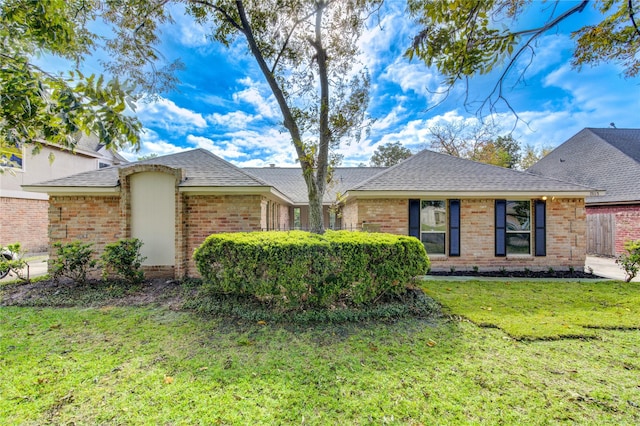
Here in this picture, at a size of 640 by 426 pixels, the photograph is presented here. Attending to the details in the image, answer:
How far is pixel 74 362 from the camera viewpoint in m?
3.29

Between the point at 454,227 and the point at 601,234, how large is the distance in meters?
10.2

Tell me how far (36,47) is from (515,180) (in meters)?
13.4

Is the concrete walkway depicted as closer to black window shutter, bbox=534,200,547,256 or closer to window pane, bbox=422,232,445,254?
black window shutter, bbox=534,200,547,256

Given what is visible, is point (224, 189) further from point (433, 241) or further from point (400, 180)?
point (433, 241)

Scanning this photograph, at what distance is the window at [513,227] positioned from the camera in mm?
8820

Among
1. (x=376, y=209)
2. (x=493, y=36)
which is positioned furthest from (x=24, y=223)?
(x=493, y=36)

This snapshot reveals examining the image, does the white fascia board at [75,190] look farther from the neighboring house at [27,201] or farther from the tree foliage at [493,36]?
the tree foliage at [493,36]

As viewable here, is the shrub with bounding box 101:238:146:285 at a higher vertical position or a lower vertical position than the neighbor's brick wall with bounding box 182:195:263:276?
lower

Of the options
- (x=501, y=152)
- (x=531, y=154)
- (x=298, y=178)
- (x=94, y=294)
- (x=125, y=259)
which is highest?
(x=531, y=154)

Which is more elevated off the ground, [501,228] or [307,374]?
[501,228]

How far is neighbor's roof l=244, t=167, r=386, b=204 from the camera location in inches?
671

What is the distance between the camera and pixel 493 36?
2547 mm

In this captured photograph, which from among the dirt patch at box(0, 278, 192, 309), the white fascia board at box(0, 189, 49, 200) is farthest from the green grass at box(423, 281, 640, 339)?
the white fascia board at box(0, 189, 49, 200)

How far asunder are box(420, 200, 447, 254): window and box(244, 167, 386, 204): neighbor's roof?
7619 mm
